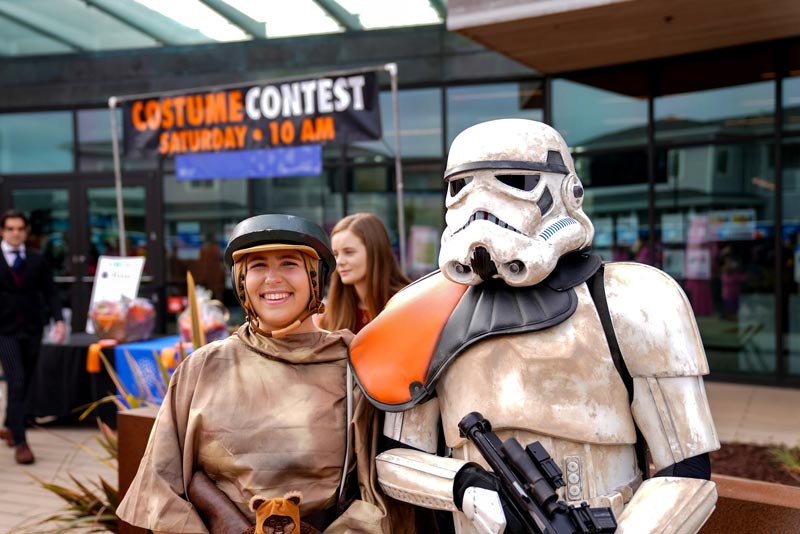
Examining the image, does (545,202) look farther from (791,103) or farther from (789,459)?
(791,103)

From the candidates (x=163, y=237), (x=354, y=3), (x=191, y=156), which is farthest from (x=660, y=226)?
(x=163, y=237)

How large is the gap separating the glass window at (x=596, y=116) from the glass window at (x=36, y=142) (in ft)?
21.7

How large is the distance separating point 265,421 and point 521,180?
92cm

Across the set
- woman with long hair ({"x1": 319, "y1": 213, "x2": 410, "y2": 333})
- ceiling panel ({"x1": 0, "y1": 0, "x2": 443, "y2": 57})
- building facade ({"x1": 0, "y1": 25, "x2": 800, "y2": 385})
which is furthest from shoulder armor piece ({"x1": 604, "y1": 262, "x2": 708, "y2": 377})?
ceiling panel ({"x1": 0, "y1": 0, "x2": 443, "y2": 57})

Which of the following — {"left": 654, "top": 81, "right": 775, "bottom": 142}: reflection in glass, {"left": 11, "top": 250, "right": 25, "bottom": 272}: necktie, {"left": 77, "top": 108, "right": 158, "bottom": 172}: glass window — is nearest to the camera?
{"left": 11, "top": 250, "right": 25, "bottom": 272}: necktie

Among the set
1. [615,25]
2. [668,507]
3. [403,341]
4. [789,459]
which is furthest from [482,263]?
[615,25]

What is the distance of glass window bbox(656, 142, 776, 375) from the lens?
745cm

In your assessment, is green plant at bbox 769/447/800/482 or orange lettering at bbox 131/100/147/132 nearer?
green plant at bbox 769/447/800/482

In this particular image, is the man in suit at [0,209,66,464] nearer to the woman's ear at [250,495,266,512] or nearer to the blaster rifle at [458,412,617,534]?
the woman's ear at [250,495,266,512]

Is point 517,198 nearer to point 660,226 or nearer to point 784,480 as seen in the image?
point 784,480

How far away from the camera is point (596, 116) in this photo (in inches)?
319

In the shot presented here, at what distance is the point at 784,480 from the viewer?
13.2 feet

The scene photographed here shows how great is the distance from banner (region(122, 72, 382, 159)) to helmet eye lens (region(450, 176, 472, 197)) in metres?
4.00

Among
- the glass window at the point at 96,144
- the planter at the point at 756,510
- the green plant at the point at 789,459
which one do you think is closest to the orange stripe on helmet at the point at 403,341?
the planter at the point at 756,510
